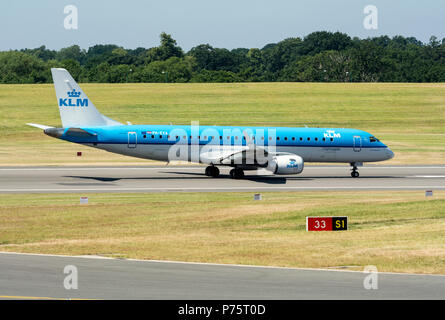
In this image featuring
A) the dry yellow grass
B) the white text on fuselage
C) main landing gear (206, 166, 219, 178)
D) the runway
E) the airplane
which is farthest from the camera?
the white text on fuselage

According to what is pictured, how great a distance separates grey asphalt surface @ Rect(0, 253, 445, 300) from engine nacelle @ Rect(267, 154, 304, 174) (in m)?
24.4

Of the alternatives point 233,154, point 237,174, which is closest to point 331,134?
point 237,174

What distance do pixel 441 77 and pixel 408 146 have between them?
84207 mm

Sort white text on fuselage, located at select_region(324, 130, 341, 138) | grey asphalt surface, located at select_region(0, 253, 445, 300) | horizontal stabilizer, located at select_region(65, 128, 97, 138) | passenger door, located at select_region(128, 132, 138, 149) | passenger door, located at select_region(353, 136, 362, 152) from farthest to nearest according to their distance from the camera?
passenger door, located at select_region(353, 136, 362, 152) → white text on fuselage, located at select_region(324, 130, 341, 138) → passenger door, located at select_region(128, 132, 138, 149) → horizontal stabilizer, located at select_region(65, 128, 97, 138) → grey asphalt surface, located at select_region(0, 253, 445, 300)

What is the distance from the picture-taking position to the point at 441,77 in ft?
501

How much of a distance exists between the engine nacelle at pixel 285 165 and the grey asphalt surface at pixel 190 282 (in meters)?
24.4

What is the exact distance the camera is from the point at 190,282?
1811cm

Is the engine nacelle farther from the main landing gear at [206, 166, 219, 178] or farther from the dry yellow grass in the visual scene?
the dry yellow grass

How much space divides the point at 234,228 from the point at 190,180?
19069mm

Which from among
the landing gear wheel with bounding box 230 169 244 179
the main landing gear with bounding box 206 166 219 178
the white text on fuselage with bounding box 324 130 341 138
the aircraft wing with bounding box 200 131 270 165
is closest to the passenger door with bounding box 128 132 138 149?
the aircraft wing with bounding box 200 131 270 165

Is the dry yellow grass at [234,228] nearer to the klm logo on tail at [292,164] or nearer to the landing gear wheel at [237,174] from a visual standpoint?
the klm logo on tail at [292,164]

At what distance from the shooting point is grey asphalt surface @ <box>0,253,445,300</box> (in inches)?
662
